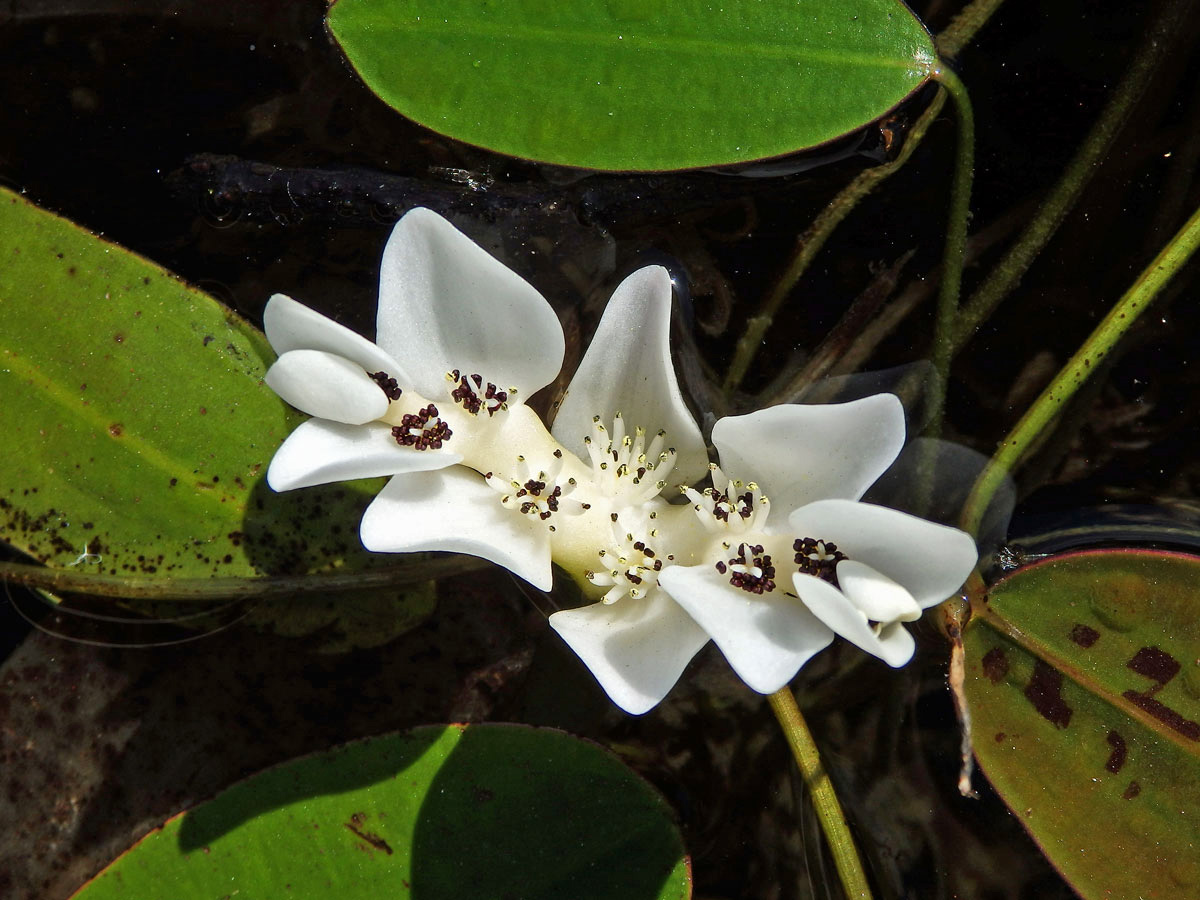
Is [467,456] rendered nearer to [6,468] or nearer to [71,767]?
[6,468]

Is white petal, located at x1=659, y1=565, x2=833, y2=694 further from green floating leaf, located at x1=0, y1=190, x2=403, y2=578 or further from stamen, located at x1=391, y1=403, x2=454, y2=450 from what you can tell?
green floating leaf, located at x1=0, y1=190, x2=403, y2=578

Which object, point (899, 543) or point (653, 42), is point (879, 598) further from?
point (653, 42)

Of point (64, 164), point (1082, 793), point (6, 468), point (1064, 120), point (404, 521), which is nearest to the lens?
point (404, 521)

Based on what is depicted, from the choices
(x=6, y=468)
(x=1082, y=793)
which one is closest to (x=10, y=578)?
(x=6, y=468)

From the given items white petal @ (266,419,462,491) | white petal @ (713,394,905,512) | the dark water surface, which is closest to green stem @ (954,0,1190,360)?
the dark water surface

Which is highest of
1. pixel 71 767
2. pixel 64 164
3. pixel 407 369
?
pixel 407 369

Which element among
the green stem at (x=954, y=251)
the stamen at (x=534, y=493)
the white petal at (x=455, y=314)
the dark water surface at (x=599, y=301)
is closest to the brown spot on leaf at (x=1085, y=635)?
the dark water surface at (x=599, y=301)

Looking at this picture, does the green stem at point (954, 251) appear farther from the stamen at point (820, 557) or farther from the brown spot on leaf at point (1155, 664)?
the stamen at point (820, 557)
